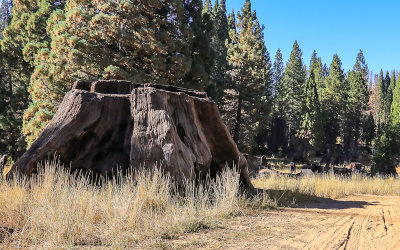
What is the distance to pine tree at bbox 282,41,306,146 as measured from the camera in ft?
189

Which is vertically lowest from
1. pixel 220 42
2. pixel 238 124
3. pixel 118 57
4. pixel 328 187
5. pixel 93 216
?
pixel 328 187

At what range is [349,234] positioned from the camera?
4578 mm

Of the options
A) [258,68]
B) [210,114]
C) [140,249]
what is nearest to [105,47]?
[210,114]

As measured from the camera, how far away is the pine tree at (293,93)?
57594 mm

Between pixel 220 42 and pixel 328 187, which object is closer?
pixel 328 187

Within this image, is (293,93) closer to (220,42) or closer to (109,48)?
(220,42)

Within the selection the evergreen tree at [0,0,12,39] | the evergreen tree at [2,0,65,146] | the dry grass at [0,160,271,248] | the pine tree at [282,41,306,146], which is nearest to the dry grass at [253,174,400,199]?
the dry grass at [0,160,271,248]

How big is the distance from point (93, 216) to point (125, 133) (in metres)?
2.73

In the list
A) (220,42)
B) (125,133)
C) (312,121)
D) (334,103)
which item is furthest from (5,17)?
(334,103)

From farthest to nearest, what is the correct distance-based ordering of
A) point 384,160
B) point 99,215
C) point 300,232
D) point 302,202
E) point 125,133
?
point 384,160 → point 302,202 → point 125,133 → point 300,232 → point 99,215

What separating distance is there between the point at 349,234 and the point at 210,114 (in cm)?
409

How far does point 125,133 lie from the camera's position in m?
6.83

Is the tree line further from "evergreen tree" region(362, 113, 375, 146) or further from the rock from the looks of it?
"evergreen tree" region(362, 113, 375, 146)

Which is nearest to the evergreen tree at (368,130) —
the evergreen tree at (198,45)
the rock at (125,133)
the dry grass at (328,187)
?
the evergreen tree at (198,45)
